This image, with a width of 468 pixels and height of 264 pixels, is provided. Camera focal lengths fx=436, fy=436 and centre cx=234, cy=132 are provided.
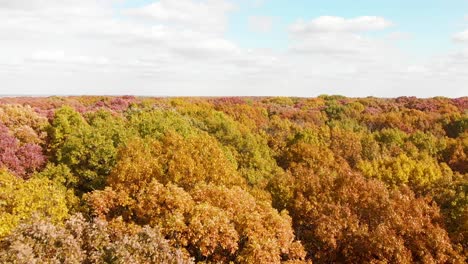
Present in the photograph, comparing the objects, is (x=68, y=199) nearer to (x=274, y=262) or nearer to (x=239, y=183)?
(x=239, y=183)

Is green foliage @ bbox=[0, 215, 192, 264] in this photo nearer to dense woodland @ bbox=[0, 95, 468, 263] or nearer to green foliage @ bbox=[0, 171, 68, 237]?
dense woodland @ bbox=[0, 95, 468, 263]

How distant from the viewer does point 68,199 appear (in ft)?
114

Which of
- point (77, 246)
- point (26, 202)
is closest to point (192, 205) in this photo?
point (77, 246)

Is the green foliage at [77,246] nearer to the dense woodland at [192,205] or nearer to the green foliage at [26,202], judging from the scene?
the dense woodland at [192,205]

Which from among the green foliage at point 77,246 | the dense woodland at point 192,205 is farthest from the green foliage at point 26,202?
the green foliage at point 77,246

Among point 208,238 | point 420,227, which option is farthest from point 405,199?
point 208,238

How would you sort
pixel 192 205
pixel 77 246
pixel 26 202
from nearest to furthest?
pixel 77 246 → pixel 26 202 → pixel 192 205

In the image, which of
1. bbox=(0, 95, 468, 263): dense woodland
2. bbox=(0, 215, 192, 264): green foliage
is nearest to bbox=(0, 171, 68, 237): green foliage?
bbox=(0, 95, 468, 263): dense woodland

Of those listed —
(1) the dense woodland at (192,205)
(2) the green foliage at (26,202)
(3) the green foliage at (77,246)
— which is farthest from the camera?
(2) the green foliage at (26,202)

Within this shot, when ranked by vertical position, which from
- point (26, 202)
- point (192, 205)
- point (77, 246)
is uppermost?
point (26, 202)

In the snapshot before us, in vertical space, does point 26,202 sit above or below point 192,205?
above

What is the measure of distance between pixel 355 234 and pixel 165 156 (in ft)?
60.8

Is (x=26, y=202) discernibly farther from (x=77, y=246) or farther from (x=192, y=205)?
(x=192, y=205)

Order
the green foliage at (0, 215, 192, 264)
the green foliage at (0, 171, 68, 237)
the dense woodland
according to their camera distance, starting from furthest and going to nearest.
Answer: the green foliage at (0, 171, 68, 237)
the dense woodland
the green foliage at (0, 215, 192, 264)
